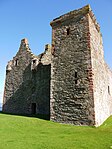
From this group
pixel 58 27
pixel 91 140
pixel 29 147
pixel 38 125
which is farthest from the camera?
pixel 58 27

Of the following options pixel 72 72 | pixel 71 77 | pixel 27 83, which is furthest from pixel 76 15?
pixel 27 83

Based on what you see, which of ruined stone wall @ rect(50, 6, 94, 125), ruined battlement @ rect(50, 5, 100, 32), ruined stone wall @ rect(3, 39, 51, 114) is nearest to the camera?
ruined stone wall @ rect(50, 6, 94, 125)

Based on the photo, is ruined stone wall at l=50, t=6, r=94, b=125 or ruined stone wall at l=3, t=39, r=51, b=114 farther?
ruined stone wall at l=3, t=39, r=51, b=114

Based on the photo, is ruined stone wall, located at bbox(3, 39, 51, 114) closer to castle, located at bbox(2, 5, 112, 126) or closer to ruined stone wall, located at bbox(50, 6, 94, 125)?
castle, located at bbox(2, 5, 112, 126)

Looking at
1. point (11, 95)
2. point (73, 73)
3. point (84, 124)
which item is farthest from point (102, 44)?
point (11, 95)

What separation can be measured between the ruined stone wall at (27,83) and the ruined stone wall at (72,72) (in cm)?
294

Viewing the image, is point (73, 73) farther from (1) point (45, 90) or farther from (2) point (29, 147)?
(2) point (29, 147)

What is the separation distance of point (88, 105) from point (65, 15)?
8.54 meters

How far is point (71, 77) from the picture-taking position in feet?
44.8

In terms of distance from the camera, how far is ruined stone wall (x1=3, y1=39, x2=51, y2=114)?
17.3 meters

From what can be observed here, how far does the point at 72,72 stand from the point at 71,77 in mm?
A: 424

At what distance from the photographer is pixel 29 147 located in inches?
279

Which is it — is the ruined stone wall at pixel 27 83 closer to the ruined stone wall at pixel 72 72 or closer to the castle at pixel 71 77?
the castle at pixel 71 77

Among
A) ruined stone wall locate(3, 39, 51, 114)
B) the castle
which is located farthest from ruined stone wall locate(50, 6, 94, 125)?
ruined stone wall locate(3, 39, 51, 114)
